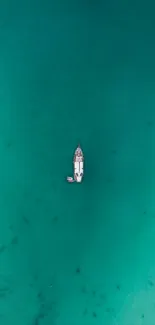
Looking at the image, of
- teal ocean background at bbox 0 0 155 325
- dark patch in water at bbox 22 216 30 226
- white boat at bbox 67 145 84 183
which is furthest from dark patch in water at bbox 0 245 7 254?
white boat at bbox 67 145 84 183

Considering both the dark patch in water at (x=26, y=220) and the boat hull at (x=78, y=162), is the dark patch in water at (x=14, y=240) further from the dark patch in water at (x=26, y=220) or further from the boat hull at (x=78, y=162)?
the boat hull at (x=78, y=162)

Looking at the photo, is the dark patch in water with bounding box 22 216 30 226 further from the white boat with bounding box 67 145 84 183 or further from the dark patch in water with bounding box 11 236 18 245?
the white boat with bounding box 67 145 84 183

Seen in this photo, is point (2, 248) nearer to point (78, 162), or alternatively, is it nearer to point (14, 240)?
point (14, 240)

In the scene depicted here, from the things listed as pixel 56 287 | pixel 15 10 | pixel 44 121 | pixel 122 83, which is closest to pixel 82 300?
pixel 56 287

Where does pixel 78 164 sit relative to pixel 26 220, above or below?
above

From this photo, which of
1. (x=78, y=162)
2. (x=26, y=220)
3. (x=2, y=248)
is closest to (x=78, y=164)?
(x=78, y=162)

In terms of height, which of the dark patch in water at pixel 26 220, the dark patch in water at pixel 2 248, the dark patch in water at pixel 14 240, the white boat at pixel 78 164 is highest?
the white boat at pixel 78 164

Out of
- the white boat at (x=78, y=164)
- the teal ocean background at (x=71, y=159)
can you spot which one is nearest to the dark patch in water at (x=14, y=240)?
the teal ocean background at (x=71, y=159)

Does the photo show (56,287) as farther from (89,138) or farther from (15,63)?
(15,63)
